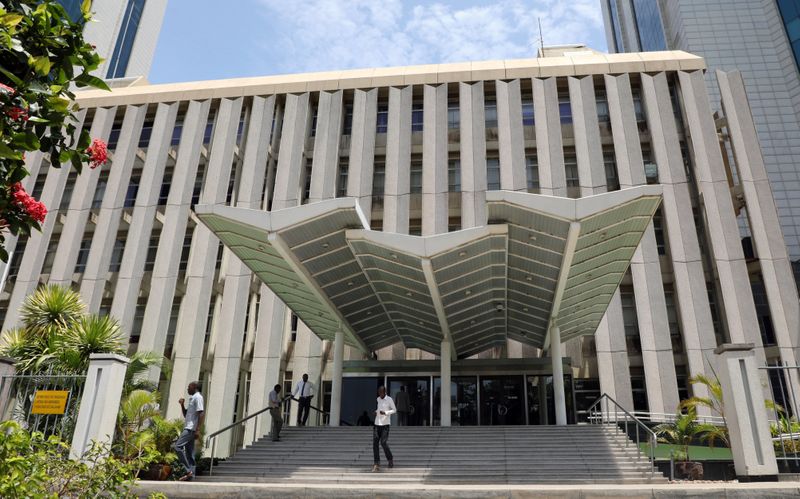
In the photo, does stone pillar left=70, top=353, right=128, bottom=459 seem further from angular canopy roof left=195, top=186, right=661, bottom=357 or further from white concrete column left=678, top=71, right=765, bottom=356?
white concrete column left=678, top=71, right=765, bottom=356

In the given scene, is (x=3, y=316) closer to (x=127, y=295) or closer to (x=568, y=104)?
(x=127, y=295)

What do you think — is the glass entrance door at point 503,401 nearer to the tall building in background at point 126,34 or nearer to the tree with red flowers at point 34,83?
the tree with red flowers at point 34,83

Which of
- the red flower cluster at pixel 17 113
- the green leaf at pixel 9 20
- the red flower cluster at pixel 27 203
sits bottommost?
the red flower cluster at pixel 27 203

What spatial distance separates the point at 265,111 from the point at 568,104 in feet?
45.4

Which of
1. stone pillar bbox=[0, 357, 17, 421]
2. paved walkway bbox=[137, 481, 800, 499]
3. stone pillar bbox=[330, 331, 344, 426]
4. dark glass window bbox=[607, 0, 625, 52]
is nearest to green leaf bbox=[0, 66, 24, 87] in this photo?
paved walkway bbox=[137, 481, 800, 499]

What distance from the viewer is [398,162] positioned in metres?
23.7

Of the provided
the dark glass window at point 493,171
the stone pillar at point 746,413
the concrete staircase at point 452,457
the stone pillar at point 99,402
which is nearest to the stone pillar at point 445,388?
the concrete staircase at point 452,457

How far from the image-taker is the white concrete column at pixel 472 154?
22.2 metres

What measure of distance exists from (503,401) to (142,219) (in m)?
17.0

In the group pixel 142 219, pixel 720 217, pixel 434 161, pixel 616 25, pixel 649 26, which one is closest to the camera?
pixel 720 217

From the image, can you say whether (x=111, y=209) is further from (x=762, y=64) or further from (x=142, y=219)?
(x=762, y=64)

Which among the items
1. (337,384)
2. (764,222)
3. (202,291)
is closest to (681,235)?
(764,222)

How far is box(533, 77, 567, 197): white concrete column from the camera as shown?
872 inches

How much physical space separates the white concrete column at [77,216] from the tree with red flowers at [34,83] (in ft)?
71.3
